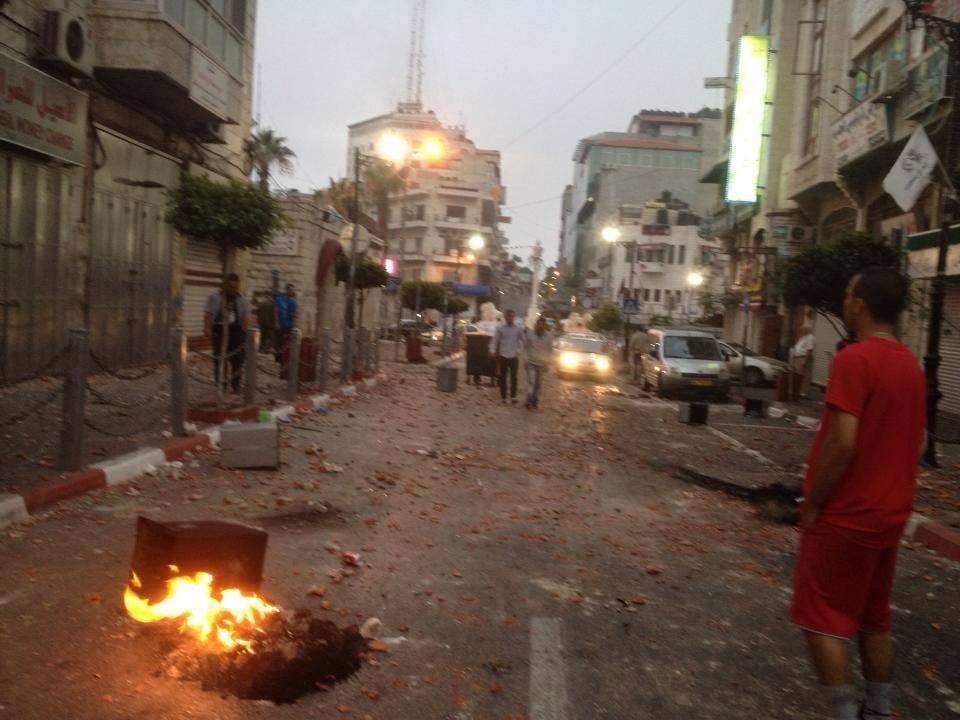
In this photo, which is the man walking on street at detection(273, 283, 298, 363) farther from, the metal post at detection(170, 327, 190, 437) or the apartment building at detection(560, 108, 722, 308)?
the apartment building at detection(560, 108, 722, 308)

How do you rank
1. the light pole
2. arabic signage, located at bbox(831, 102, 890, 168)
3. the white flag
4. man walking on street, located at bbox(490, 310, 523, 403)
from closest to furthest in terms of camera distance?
the white flag
man walking on street, located at bbox(490, 310, 523, 403)
arabic signage, located at bbox(831, 102, 890, 168)
the light pole

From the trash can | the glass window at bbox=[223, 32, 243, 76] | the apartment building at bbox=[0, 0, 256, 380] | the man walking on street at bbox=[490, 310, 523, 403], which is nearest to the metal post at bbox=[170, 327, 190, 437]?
the apartment building at bbox=[0, 0, 256, 380]

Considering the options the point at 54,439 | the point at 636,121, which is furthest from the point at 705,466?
the point at 636,121

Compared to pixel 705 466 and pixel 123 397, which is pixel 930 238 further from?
pixel 123 397

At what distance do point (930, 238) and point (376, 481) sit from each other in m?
14.2

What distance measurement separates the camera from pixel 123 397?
41.2 ft

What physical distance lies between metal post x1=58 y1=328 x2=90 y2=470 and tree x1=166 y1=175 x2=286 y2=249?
4.19 metres

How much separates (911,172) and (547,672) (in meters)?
11.4

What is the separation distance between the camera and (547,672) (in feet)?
13.2

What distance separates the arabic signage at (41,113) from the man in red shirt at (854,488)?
38.4 ft

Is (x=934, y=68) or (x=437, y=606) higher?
(x=934, y=68)

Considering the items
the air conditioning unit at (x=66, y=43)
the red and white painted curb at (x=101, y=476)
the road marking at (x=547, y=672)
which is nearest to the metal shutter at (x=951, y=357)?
the red and white painted curb at (x=101, y=476)

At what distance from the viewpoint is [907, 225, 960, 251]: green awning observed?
17.2m

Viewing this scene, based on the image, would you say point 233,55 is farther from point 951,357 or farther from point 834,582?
point 834,582
